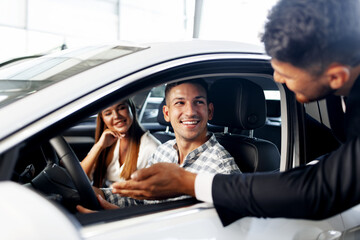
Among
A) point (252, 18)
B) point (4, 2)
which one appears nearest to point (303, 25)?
point (252, 18)

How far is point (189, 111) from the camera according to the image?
1666 mm

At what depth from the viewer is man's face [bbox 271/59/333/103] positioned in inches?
39.5

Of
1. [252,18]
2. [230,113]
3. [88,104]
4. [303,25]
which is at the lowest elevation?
[230,113]

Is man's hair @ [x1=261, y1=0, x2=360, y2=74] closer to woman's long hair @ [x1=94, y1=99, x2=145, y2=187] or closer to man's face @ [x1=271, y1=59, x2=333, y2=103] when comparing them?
man's face @ [x1=271, y1=59, x2=333, y2=103]

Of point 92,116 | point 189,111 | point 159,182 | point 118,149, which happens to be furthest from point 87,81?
point 118,149

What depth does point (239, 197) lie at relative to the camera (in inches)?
38.8

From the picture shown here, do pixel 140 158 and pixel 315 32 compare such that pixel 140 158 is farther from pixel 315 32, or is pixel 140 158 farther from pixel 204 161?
pixel 315 32

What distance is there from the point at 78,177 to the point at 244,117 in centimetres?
79

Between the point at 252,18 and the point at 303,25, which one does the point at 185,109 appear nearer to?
the point at 303,25

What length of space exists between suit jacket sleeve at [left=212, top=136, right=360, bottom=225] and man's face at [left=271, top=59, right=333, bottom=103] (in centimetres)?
17

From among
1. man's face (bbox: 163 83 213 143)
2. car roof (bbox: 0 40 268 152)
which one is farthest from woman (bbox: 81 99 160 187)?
car roof (bbox: 0 40 268 152)

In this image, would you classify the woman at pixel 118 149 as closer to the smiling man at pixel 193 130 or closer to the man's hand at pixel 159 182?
the smiling man at pixel 193 130

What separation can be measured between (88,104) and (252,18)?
26.2ft

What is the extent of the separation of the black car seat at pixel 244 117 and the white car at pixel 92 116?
0.61 feet
